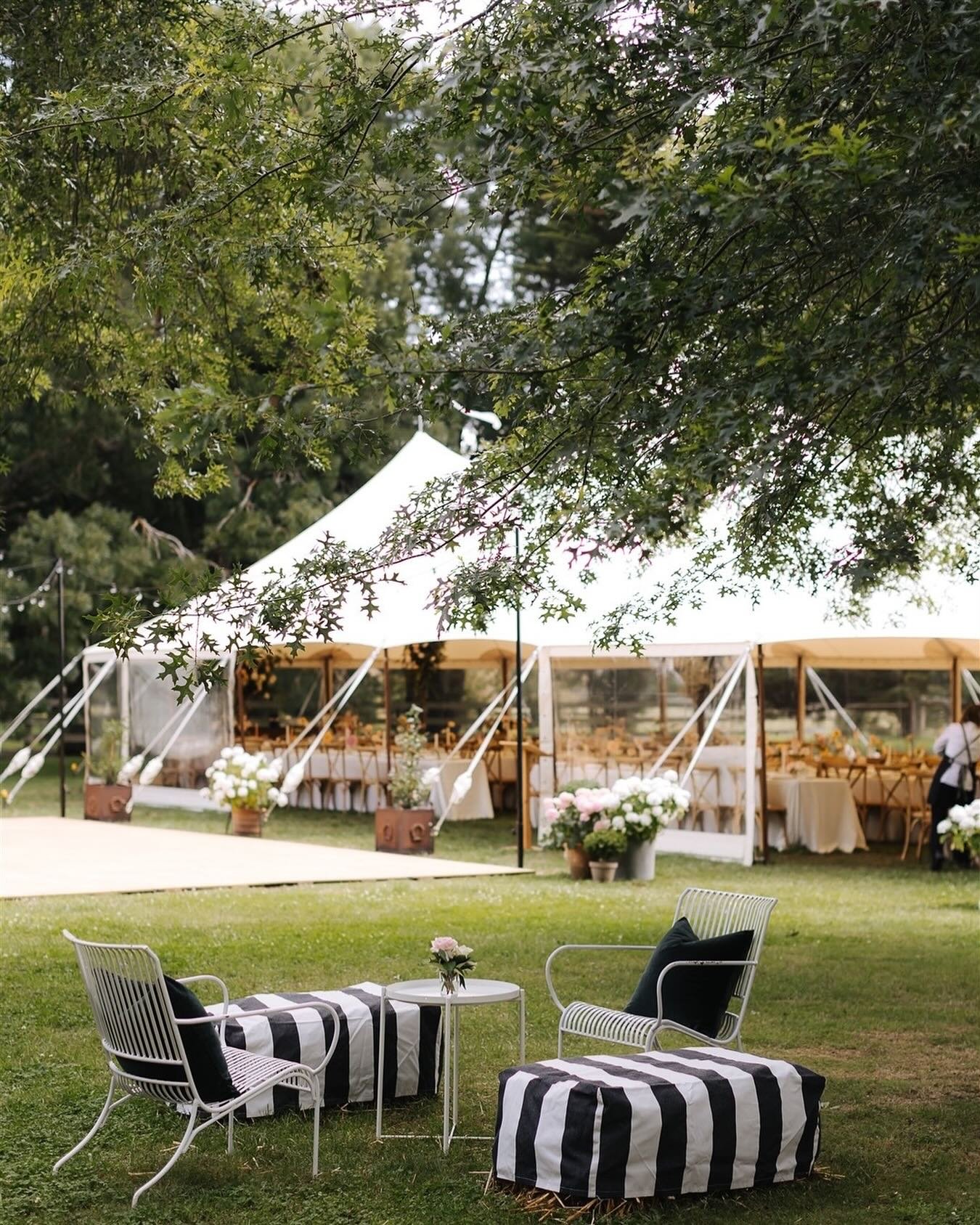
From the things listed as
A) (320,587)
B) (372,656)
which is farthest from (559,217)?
(372,656)

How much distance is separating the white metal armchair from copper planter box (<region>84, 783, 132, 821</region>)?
12.9m

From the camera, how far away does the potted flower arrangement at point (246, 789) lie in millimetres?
17906

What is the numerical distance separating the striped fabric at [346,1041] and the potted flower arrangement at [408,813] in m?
9.09

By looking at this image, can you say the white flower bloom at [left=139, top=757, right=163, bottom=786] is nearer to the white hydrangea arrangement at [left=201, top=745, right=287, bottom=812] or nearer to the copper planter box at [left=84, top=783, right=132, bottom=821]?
the copper planter box at [left=84, top=783, right=132, bottom=821]

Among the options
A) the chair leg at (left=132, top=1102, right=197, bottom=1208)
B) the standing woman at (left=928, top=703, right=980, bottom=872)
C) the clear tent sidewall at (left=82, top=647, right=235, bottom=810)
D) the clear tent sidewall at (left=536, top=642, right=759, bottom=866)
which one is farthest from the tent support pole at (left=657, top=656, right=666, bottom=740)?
the chair leg at (left=132, top=1102, right=197, bottom=1208)

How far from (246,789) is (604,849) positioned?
5.08 meters

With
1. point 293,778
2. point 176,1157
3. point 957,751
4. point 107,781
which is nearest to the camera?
point 176,1157

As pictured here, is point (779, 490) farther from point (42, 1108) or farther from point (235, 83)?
point (42, 1108)

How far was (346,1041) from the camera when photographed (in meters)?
6.90

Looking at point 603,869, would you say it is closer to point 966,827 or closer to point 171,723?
point 966,827

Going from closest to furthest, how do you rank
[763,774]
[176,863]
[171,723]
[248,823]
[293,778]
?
1. [176,863]
2. [763,774]
3. [293,778]
4. [248,823]
5. [171,723]

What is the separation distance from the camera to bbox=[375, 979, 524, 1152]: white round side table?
636cm

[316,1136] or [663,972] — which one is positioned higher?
[663,972]

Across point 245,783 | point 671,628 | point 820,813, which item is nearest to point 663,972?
point 671,628
